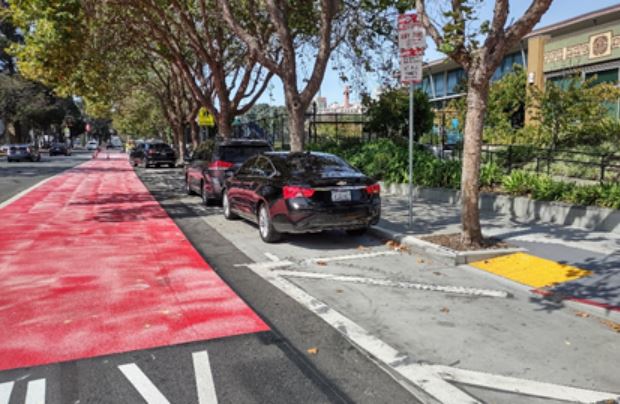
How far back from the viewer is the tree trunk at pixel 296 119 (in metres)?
12.4

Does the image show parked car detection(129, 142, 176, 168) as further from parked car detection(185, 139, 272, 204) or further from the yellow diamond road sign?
parked car detection(185, 139, 272, 204)

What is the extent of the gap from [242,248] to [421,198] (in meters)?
6.63

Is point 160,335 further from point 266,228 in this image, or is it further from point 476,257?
point 476,257

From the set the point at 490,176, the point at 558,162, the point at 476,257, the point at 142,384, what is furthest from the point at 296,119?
the point at 142,384

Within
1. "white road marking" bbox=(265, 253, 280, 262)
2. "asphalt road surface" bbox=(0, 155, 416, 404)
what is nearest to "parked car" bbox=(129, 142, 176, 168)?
"asphalt road surface" bbox=(0, 155, 416, 404)

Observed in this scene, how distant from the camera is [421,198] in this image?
550 inches

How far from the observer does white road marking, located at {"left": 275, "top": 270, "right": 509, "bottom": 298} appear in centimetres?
626

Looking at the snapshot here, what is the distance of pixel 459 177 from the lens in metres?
13.2

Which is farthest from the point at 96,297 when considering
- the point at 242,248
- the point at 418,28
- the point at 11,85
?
the point at 11,85

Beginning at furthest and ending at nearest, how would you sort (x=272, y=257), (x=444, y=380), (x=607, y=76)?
(x=607, y=76) → (x=272, y=257) → (x=444, y=380)

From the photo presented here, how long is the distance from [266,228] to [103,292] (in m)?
3.39

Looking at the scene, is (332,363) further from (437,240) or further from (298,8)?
(298,8)

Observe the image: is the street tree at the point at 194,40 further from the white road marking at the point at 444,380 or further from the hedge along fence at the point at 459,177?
the white road marking at the point at 444,380

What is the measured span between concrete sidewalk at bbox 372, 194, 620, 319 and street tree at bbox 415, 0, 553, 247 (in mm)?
1114
